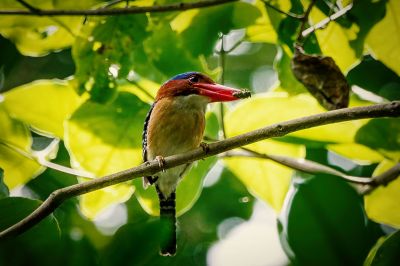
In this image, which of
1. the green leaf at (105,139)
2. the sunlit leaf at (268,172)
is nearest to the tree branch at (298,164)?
the sunlit leaf at (268,172)

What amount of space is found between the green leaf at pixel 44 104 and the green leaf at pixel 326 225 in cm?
145

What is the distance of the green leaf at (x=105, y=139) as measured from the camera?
8.51 ft

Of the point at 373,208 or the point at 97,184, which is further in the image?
the point at 373,208

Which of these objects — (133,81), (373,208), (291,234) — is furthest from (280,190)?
(133,81)

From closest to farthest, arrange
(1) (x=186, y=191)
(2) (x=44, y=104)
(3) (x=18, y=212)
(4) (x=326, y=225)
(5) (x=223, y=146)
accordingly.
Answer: (4) (x=326, y=225) < (3) (x=18, y=212) < (5) (x=223, y=146) < (2) (x=44, y=104) < (1) (x=186, y=191)

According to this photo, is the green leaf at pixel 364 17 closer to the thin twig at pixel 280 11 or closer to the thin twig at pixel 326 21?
the thin twig at pixel 326 21

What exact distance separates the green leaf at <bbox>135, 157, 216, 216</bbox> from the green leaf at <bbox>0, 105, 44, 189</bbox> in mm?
622

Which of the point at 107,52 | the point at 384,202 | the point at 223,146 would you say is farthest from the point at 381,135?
the point at 107,52

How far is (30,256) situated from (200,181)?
1.50 meters

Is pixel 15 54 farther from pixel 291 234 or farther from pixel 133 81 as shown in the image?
pixel 291 234

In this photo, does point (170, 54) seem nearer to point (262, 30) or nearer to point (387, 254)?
point (262, 30)

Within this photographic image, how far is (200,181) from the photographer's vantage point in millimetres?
2848

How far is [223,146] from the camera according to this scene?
227cm

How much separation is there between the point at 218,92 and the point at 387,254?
1.41 metres
